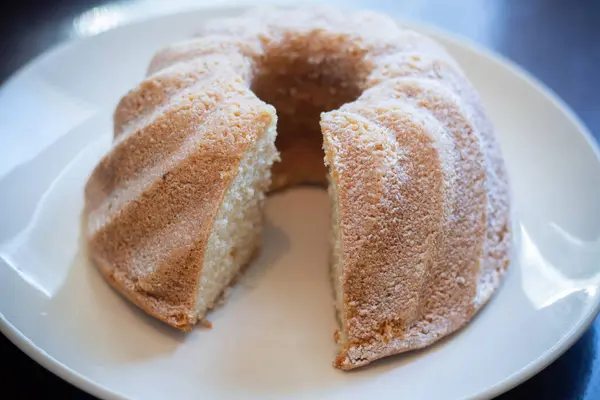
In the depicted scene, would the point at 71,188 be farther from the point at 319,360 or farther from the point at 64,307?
the point at 319,360

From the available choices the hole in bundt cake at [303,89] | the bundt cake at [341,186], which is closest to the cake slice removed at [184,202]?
the bundt cake at [341,186]

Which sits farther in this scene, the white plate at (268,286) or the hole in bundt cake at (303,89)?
the hole in bundt cake at (303,89)

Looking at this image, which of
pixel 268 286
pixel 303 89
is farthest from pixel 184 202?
pixel 303 89

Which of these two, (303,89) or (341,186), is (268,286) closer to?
(341,186)

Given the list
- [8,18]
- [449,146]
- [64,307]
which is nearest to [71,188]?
[64,307]

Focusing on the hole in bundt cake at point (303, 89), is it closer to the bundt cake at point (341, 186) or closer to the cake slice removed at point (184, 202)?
the bundt cake at point (341, 186)
